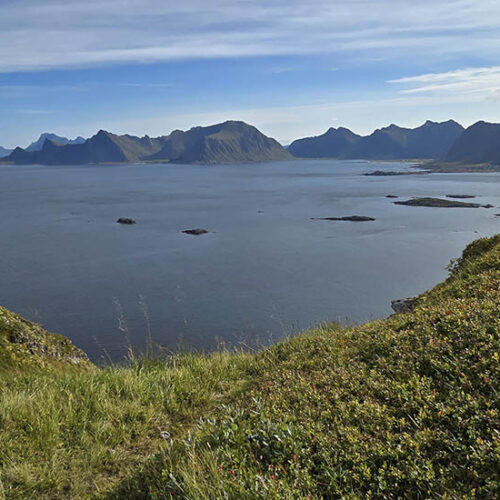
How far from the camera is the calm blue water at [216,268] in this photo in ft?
107

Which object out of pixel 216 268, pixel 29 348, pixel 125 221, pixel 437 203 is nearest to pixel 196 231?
pixel 125 221

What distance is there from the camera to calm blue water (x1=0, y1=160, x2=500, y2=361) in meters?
32.7

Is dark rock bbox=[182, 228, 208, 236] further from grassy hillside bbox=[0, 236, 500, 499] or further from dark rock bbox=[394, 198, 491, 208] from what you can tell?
grassy hillside bbox=[0, 236, 500, 499]

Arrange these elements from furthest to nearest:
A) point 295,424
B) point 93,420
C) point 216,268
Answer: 1. point 216,268
2. point 93,420
3. point 295,424

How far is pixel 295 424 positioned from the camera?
16.9 ft

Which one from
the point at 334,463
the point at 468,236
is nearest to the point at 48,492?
the point at 334,463

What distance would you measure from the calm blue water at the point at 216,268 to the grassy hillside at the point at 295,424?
6375mm

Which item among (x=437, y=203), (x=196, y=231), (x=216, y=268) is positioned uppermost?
(x=437, y=203)

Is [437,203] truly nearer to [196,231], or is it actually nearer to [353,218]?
[353,218]

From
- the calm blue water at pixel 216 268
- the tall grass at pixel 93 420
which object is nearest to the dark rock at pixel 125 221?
the calm blue water at pixel 216 268

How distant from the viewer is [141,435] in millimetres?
6297

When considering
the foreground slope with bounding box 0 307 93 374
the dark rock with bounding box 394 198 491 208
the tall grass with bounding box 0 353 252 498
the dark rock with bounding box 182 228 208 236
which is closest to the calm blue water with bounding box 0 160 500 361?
the foreground slope with bounding box 0 307 93 374

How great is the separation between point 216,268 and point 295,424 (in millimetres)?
42416

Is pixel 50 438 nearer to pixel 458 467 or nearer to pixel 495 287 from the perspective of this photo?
pixel 458 467
